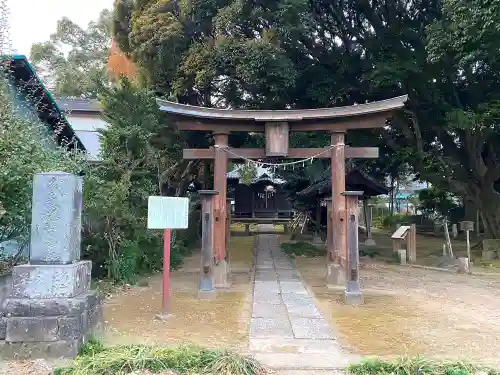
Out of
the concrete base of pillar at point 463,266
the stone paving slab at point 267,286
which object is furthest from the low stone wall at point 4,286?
the concrete base of pillar at point 463,266

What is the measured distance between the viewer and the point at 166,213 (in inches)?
273

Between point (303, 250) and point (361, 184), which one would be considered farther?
point (361, 184)

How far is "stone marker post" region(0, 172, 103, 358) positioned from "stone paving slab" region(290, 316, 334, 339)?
8.80ft

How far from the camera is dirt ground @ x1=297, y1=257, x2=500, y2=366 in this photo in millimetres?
5125

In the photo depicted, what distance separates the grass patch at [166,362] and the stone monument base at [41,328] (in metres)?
0.30

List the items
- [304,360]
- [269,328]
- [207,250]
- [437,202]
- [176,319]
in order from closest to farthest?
[304,360] → [269,328] → [176,319] → [207,250] → [437,202]

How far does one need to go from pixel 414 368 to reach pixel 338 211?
213 inches

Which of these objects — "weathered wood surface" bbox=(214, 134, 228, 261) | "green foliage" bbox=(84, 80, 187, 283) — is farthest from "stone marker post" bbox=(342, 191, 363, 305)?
"green foliage" bbox=(84, 80, 187, 283)

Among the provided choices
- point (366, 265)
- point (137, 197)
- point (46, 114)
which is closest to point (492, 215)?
point (366, 265)

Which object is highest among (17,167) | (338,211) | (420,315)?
(17,167)

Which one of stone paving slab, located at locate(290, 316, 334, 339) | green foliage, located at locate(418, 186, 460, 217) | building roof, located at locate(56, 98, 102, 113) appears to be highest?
building roof, located at locate(56, 98, 102, 113)

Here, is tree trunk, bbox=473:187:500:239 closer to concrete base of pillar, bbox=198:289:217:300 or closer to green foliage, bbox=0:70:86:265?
concrete base of pillar, bbox=198:289:217:300

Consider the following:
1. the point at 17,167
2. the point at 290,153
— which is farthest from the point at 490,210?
the point at 17,167

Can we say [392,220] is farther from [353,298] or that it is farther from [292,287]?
[353,298]
